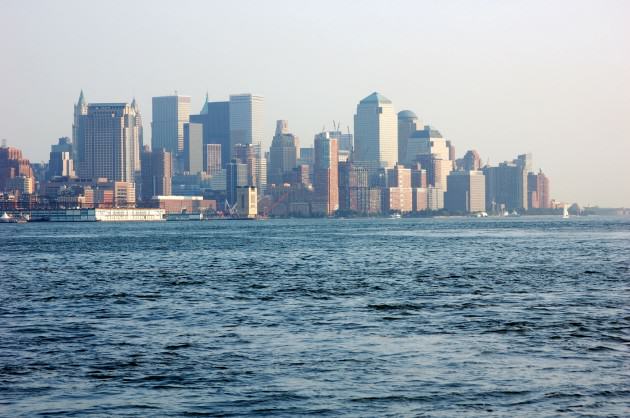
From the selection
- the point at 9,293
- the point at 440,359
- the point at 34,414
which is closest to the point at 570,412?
the point at 440,359

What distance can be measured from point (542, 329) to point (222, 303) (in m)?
18.0

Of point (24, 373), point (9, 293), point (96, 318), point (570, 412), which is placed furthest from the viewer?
point (9, 293)

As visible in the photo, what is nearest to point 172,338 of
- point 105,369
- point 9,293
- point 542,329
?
point 105,369

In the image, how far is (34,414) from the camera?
26219mm

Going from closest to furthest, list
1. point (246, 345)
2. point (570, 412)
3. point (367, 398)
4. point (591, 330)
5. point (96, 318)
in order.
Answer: point (570, 412), point (367, 398), point (246, 345), point (591, 330), point (96, 318)

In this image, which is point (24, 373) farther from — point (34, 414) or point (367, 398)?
point (367, 398)

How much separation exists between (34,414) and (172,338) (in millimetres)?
12565

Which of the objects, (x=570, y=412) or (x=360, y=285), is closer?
(x=570, y=412)

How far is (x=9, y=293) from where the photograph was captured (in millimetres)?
60719

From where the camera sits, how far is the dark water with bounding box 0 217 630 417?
27.5 m

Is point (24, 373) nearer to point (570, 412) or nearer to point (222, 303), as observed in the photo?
point (570, 412)

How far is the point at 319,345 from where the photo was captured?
3638 centimetres

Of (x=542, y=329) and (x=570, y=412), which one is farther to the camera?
(x=542, y=329)

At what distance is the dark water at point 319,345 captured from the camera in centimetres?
2745
